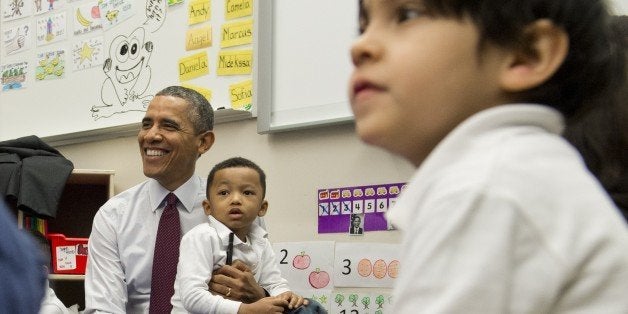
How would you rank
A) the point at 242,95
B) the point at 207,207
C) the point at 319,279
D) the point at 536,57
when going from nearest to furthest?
the point at 536,57, the point at 207,207, the point at 319,279, the point at 242,95

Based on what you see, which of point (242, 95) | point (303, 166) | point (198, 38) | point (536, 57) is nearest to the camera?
point (536, 57)

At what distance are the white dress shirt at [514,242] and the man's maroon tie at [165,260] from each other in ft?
7.13

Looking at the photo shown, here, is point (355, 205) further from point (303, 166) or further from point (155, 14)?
point (155, 14)

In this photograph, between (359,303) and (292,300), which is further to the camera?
(359,303)

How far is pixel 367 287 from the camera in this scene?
3012 millimetres

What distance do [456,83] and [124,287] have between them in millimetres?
2302

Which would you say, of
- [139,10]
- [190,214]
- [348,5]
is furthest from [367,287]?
[139,10]

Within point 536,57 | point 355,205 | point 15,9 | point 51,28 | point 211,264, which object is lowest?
point 211,264

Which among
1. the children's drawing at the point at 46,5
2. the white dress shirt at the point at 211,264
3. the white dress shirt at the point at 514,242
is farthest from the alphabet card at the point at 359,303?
the white dress shirt at the point at 514,242

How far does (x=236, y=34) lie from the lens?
3.46 metres

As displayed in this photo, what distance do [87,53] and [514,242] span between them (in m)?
3.74

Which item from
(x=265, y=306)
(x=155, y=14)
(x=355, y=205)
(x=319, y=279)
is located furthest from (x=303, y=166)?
(x=155, y=14)

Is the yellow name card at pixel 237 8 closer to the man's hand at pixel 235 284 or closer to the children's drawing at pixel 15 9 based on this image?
the man's hand at pixel 235 284

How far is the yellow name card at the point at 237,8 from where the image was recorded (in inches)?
135
